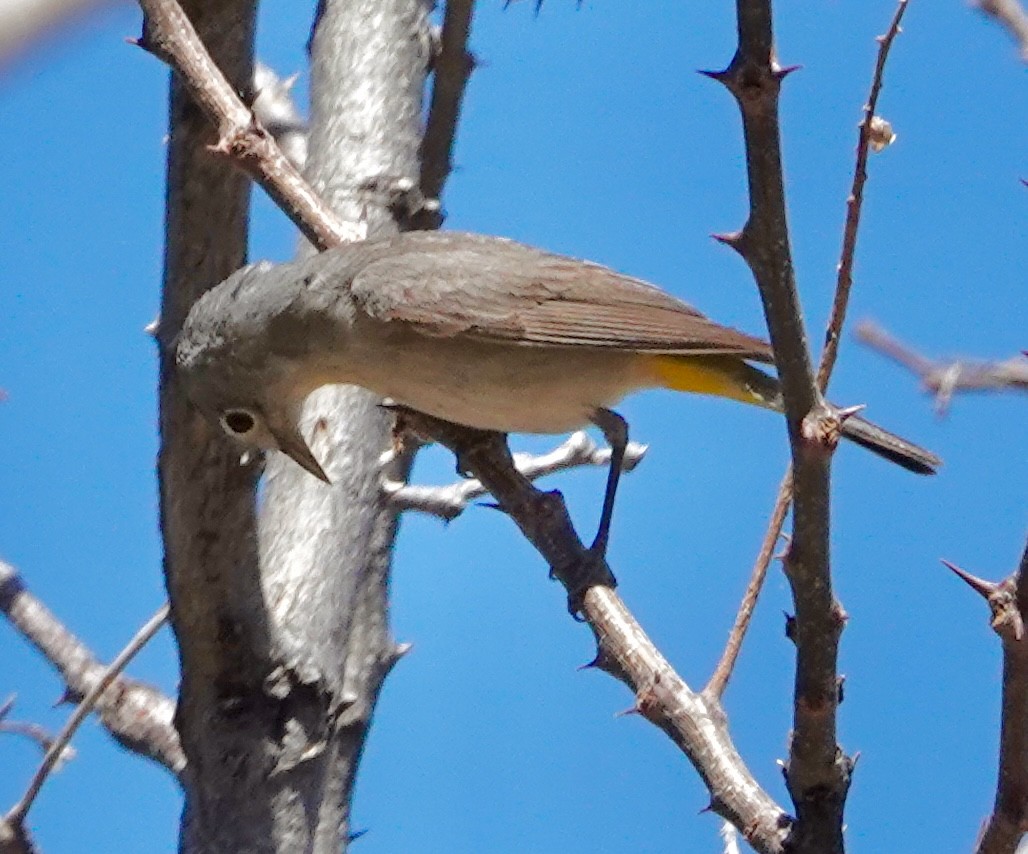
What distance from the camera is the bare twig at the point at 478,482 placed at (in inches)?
134

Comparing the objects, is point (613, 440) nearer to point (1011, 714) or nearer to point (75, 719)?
point (75, 719)

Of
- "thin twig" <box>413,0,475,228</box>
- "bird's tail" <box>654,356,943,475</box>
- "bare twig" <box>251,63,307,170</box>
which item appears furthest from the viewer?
"bare twig" <box>251,63,307,170</box>

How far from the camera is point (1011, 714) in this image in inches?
61.3

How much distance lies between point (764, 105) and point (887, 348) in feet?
6.11

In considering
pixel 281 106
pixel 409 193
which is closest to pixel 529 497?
pixel 409 193

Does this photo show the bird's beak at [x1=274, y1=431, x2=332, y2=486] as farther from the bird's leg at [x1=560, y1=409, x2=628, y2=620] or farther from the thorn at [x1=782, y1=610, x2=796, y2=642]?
the thorn at [x1=782, y1=610, x2=796, y2=642]

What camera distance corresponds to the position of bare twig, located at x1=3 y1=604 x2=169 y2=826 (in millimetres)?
2498

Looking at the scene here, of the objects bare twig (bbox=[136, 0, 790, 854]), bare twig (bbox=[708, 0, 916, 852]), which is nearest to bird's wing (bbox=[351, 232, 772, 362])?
bare twig (bbox=[136, 0, 790, 854])

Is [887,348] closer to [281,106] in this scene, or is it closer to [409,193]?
[409,193]

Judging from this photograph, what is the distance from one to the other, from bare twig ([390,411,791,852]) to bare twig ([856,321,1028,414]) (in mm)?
773

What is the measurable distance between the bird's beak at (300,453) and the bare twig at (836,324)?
51.7 inches

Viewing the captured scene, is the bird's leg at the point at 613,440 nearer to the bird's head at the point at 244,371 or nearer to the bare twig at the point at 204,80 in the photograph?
the bird's head at the point at 244,371

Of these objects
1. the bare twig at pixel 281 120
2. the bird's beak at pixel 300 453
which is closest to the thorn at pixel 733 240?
the bird's beak at pixel 300 453

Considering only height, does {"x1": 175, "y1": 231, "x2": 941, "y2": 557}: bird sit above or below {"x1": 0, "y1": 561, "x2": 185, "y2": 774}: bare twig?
above
